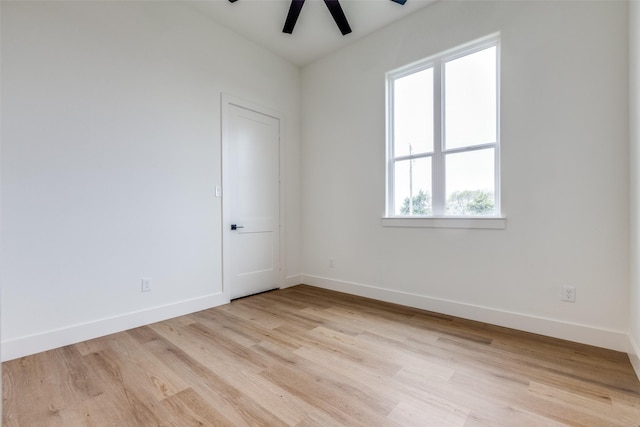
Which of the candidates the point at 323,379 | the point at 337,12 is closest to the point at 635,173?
the point at 323,379

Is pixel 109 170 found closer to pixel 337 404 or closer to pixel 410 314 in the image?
pixel 337 404

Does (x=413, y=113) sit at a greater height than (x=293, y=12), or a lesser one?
lesser

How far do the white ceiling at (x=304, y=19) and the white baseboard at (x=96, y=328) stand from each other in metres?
3.01

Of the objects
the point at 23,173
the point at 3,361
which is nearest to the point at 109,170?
the point at 23,173

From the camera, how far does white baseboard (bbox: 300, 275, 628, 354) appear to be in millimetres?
2127

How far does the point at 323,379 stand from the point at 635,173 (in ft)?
7.87

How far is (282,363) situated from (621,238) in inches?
99.9

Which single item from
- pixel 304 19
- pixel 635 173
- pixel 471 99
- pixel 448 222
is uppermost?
pixel 304 19

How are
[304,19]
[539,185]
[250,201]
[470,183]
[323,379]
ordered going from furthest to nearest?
[250,201], [304,19], [470,183], [539,185], [323,379]

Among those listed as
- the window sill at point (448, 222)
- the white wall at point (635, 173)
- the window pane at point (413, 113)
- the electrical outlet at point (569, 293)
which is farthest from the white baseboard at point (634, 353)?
the window pane at point (413, 113)

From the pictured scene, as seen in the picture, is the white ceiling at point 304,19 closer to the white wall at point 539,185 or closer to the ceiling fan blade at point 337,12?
the white wall at point 539,185

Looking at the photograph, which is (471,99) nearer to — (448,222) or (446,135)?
(446,135)

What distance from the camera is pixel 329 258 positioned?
3896 millimetres

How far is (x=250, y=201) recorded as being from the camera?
11.9 ft
